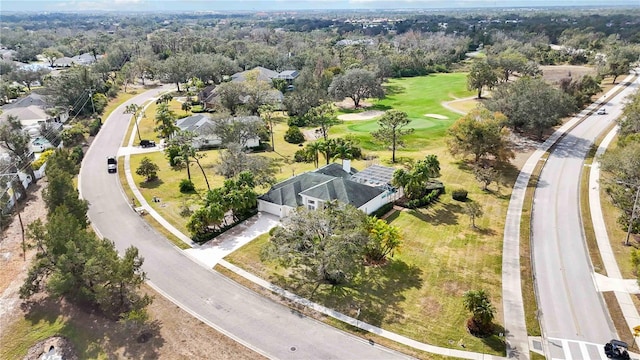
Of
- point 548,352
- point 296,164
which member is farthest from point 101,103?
point 548,352

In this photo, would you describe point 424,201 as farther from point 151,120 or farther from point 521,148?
point 151,120

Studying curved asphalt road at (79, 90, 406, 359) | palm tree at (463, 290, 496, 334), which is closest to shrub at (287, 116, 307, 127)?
curved asphalt road at (79, 90, 406, 359)

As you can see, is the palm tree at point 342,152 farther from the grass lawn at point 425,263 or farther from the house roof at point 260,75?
the house roof at point 260,75

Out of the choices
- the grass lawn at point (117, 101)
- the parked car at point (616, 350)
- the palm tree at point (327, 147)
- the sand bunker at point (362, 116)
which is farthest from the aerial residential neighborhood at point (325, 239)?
the grass lawn at point (117, 101)

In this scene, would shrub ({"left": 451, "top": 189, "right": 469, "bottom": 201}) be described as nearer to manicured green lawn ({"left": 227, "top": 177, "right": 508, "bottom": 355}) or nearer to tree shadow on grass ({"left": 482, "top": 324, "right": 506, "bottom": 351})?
manicured green lawn ({"left": 227, "top": 177, "right": 508, "bottom": 355})

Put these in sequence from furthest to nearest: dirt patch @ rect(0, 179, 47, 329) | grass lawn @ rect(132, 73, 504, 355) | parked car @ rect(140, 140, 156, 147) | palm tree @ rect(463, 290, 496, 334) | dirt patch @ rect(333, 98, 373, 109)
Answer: dirt patch @ rect(333, 98, 373, 109) < parked car @ rect(140, 140, 156, 147) < dirt patch @ rect(0, 179, 47, 329) < grass lawn @ rect(132, 73, 504, 355) < palm tree @ rect(463, 290, 496, 334)

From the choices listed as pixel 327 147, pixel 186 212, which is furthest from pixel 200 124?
pixel 186 212

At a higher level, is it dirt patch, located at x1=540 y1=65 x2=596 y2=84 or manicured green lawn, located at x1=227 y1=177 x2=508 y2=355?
dirt patch, located at x1=540 y1=65 x2=596 y2=84
